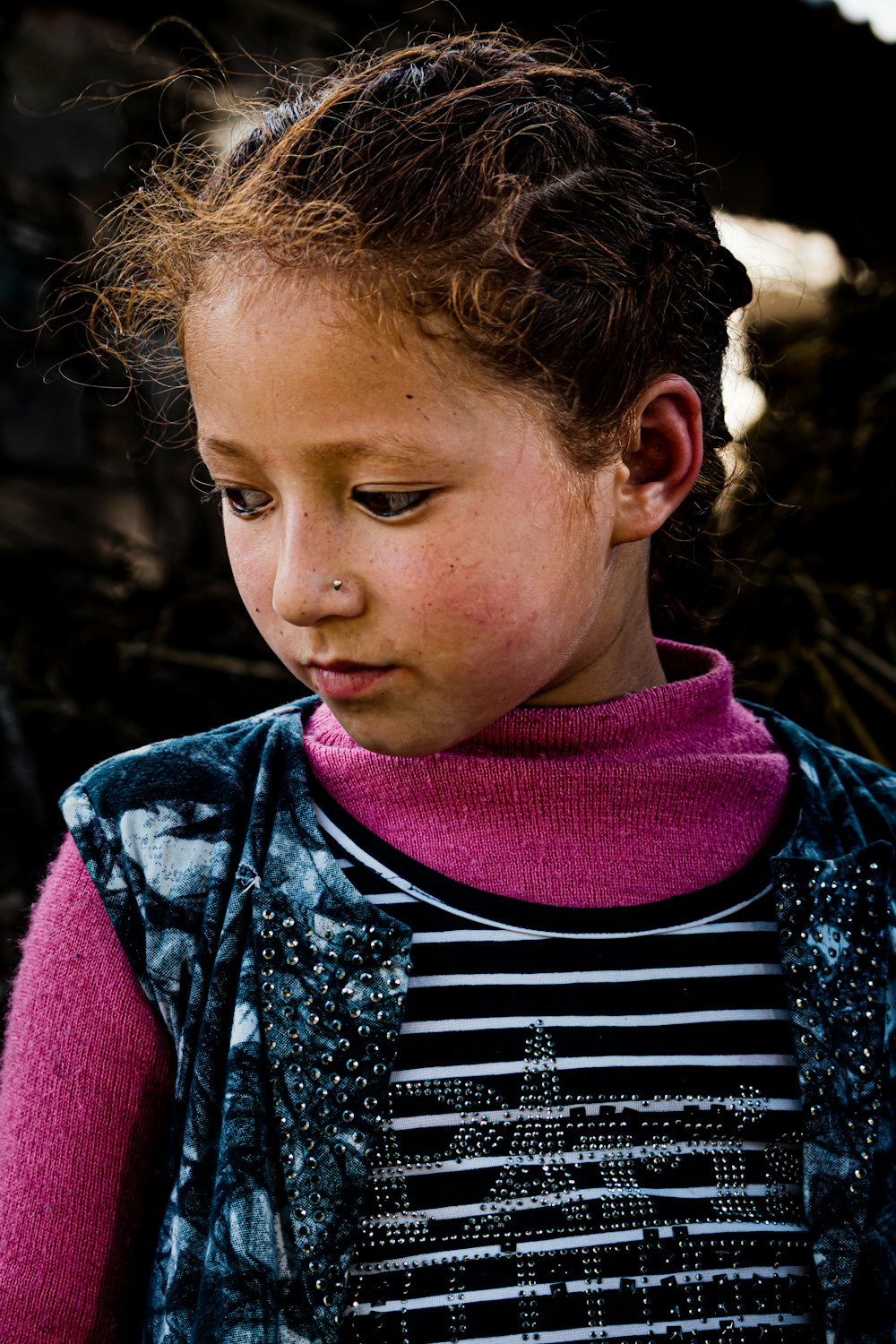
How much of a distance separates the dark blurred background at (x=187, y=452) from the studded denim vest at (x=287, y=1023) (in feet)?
2.81

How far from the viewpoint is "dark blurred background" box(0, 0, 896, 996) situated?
2275 mm

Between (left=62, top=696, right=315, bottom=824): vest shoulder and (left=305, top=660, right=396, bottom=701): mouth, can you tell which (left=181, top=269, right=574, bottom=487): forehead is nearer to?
(left=305, top=660, right=396, bottom=701): mouth

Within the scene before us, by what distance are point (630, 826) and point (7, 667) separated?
62.5 inches

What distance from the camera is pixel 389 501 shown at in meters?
0.91

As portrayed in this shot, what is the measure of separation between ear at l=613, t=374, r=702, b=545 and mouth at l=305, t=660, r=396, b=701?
0.27m

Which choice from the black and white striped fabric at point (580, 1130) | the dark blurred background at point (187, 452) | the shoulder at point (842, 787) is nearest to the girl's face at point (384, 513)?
the black and white striped fabric at point (580, 1130)

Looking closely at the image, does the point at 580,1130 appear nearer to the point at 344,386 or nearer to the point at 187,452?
the point at 344,386

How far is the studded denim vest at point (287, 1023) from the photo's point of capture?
920 mm

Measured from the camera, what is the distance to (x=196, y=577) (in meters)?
2.55

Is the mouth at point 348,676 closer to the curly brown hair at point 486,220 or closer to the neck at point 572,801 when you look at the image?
the neck at point 572,801

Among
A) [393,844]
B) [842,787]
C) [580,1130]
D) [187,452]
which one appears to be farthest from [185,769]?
[187,452]

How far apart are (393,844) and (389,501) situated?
Answer: 34cm

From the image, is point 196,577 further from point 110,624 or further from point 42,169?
point 42,169

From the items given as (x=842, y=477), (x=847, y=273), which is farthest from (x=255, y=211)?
(x=847, y=273)
